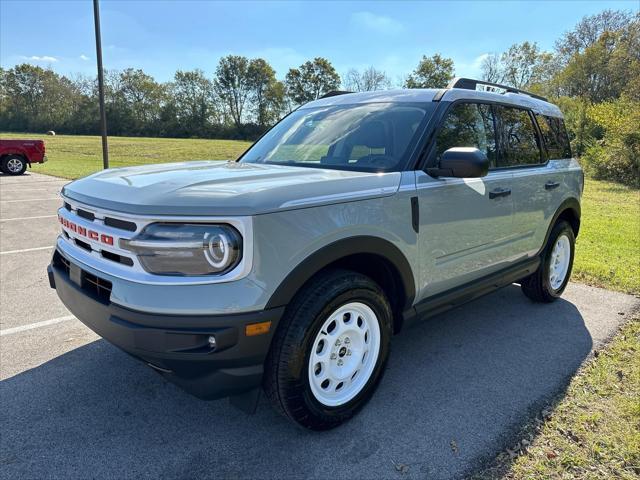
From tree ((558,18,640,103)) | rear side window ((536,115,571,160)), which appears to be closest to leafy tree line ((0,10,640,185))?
tree ((558,18,640,103))

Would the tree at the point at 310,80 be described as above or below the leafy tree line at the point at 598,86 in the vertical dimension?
above

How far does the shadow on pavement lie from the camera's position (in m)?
Answer: 2.26

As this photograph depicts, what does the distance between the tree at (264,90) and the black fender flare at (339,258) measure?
275 ft

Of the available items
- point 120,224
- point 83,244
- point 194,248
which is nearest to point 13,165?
point 83,244

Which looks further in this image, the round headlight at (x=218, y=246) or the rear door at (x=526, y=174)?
the rear door at (x=526, y=174)

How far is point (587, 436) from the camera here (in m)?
2.54

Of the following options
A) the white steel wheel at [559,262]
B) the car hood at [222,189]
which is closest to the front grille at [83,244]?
the car hood at [222,189]

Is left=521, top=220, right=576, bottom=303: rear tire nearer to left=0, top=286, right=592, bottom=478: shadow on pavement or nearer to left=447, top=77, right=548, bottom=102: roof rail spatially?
left=0, top=286, right=592, bottom=478: shadow on pavement

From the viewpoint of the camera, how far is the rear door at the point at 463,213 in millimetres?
2895

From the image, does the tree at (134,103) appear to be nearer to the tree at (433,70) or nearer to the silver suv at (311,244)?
the tree at (433,70)

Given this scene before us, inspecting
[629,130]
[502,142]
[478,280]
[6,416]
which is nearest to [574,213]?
[502,142]

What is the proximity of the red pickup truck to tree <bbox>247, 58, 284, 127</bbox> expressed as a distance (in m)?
67.5

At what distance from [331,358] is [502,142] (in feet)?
7.86

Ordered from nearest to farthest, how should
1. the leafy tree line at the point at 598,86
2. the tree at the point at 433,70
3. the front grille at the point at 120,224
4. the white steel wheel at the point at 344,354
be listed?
the front grille at the point at 120,224
the white steel wheel at the point at 344,354
the leafy tree line at the point at 598,86
the tree at the point at 433,70
